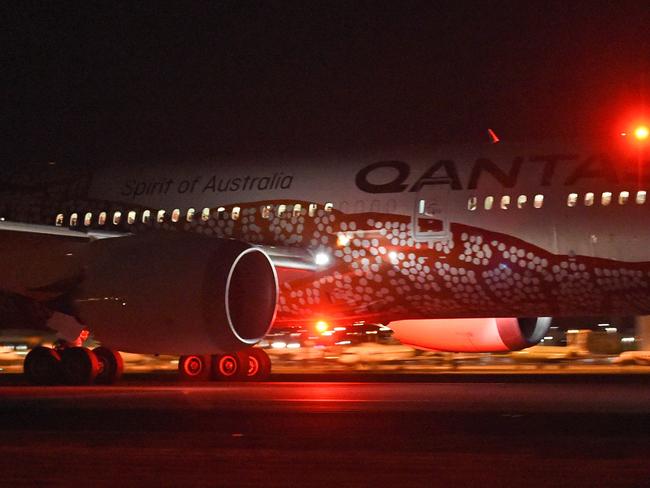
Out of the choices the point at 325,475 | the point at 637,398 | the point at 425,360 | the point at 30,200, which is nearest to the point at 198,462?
the point at 325,475

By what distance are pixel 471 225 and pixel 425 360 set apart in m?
9.22

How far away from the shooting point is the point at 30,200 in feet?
68.6

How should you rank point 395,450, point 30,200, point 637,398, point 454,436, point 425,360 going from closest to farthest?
point 395,450 → point 454,436 → point 637,398 → point 30,200 → point 425,360

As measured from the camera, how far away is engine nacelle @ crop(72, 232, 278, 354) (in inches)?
549

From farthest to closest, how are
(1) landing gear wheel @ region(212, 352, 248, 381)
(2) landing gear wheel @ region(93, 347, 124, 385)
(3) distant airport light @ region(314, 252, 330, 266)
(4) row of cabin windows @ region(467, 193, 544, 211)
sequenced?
1. (1) landing gear wheel @ region(212, 352, 248, 381)
2. (2) landing gear wheel @ region(93, 347, 124, 385)
3. (3) distant airport light @ region(314, 252, 330, 266)
4. (4) row of cabin windows @ region(467, 193, 544, 211)

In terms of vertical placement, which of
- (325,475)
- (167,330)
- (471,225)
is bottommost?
(325,475)

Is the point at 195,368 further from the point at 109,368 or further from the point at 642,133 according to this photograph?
the point at 642,133

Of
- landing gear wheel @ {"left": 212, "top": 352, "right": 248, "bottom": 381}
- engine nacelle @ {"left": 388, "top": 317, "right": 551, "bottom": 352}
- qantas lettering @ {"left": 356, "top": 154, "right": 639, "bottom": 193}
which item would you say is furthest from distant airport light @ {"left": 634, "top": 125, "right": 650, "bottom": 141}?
landing gear wheel @ {"left": 212, "top": 352, "right": 248, "bottom": 381}

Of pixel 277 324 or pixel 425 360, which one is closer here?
pixel 277 324

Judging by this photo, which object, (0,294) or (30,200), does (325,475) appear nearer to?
(0,294)

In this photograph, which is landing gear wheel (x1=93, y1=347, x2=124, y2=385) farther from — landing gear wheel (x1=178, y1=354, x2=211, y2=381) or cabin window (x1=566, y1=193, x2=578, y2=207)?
cabin window (x1=566, y1=193, x2=578, y2=207)

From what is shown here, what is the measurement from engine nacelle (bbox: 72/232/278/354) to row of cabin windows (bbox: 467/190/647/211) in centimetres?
378

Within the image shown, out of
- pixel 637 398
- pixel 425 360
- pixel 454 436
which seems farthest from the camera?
pixel 425 360

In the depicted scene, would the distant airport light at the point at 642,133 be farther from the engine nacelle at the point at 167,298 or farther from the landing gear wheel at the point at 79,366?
the landing gear wheel at the point at 79,366
